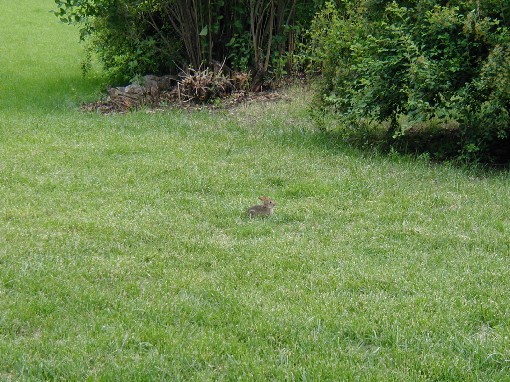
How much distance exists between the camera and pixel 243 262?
5840 mm

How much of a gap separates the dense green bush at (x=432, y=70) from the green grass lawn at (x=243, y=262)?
0.64 metres

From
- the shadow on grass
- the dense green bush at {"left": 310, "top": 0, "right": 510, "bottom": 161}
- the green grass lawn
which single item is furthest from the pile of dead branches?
the dense green bush at {"left": 310, "top": 0, "right": 510, "bottom": 161}

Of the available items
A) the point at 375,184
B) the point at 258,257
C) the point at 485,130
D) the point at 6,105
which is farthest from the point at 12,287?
the point at 6,105

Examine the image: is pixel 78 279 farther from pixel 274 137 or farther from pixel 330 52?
pixel 330 52

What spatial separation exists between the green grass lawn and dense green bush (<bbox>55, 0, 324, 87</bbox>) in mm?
4192

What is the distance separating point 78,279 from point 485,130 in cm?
559

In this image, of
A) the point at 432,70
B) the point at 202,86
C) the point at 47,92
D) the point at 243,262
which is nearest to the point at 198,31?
the point at 202,86

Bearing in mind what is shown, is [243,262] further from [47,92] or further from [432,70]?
[47,92]

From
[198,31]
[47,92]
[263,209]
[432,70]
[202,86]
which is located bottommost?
[47,92]

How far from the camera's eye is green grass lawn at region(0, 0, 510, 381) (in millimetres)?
4340

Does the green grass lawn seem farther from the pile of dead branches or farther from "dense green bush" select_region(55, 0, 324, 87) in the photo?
"dense green bush" select_region(55, 0, 324, 87)

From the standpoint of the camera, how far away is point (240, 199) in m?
7.56

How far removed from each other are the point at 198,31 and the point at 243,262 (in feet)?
29.4

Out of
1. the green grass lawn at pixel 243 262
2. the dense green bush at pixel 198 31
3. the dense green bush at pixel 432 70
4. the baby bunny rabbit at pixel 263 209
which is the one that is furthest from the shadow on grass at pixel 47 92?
the baby bunny rabbit at pixel 263 209
